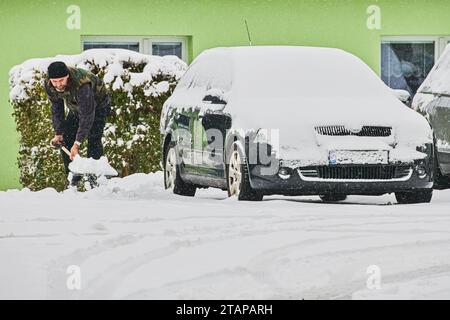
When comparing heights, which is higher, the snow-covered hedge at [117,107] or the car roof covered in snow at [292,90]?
the car roof covered in snow at [292,90]

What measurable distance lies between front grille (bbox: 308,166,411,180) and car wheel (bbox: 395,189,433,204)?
430 millimetres

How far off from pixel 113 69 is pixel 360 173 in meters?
5.17

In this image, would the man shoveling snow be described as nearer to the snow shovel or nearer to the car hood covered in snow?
the snow shovel

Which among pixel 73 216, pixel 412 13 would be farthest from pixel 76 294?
pixel 412 13

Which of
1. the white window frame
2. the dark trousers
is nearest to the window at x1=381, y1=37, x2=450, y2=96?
the white window frame

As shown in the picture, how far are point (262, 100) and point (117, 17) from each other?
22.6 ft

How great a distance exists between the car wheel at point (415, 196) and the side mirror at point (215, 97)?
1883 mm

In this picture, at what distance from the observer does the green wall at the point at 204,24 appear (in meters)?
20.6

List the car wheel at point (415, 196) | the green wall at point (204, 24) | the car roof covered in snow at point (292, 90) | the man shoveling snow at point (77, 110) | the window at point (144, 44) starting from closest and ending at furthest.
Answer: the car roof covered in snow at point (292, 90), the car wheel at point (415, 196), the man shoveling snow at point (77, 110), the green wall at point (204, 24), the window at point (144, 44)

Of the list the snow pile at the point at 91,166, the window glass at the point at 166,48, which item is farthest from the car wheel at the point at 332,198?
the window glass at the point at 166,48

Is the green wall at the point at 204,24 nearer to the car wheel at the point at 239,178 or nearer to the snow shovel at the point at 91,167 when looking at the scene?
the snow shovel at the point at 91,167

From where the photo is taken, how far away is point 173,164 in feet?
51.2

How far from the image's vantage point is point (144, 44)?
21.0 m

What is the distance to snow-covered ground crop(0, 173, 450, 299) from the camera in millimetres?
8258
